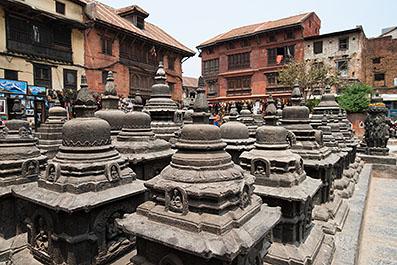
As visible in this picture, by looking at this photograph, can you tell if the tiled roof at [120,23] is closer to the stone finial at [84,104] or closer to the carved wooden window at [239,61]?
the carved wooden window at [239,61]

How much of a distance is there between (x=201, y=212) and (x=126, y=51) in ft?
99.5

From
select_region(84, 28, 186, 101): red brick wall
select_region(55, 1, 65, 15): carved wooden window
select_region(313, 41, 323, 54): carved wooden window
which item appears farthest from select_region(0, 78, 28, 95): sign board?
select_region(313, 41, 323, 54): carved wooden window

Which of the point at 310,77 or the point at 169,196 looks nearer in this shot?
the point at 169,196

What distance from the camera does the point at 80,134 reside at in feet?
18.5

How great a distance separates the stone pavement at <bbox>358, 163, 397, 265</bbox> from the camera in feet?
25.2

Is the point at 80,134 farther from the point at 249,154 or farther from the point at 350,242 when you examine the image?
the point at 350,242

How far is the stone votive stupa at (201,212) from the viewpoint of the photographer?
3854 mm

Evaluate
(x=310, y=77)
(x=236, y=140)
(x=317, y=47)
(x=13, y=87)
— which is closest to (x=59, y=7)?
(x=13, y=87)

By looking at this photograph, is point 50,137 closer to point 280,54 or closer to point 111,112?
point 111,112

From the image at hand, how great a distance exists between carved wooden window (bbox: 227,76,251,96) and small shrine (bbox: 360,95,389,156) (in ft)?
78.5

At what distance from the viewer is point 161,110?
12.3 meters

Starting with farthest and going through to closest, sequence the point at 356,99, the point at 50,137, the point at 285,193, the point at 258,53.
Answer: the point at 258,53, the point at 356,99, the point at 50,137, the point at 285,193

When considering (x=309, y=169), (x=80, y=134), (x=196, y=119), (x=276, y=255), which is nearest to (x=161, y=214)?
(x=196, y=119)

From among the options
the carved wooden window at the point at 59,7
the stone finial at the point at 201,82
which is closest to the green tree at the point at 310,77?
the carved wooden window at the point at 59,7
